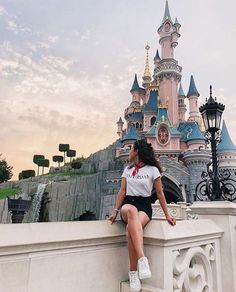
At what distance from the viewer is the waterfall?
95.2 feet

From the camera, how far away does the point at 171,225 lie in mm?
2199

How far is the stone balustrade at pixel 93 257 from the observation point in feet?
4.96

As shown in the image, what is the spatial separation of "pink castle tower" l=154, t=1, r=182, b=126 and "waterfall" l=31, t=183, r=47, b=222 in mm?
17068

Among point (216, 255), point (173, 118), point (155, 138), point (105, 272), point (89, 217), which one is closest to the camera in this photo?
point (105, 272)

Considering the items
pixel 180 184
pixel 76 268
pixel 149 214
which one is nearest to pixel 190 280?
pixel 149 214

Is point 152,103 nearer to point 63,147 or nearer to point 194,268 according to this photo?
point 63,147

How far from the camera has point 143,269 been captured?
189 centimetres

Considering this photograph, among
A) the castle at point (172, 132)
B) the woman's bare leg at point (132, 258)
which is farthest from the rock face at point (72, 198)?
the woman's bare leg at point (132, 258)

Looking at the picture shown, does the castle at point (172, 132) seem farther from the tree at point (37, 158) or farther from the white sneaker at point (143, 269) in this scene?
the white sneaker at point (143, 269)

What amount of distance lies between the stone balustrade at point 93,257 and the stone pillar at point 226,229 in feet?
1.36

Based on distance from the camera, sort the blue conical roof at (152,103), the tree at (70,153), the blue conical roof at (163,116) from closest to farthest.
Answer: the blue conical roof at (163,116) < the blue conical roof at (152,103) < the tree at (70,153)

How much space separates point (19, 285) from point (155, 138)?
26.7 meters

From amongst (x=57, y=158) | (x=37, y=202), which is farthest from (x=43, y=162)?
(x=37, y=202)

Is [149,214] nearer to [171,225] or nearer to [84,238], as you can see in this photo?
[171,225]
